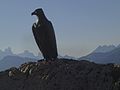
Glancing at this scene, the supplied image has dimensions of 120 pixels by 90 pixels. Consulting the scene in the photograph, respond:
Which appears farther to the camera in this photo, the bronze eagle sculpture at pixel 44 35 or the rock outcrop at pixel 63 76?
the bronze eagle sculpture at pixel 44 35

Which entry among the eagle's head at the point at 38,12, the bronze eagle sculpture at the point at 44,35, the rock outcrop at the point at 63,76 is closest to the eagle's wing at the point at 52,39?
the bronze eagle sculpture at the point at 44,35

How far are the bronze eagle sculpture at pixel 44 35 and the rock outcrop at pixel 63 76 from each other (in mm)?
3340

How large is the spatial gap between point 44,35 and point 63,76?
5.98m

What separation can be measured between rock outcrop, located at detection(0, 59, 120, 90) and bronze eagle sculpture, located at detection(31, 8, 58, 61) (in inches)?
132

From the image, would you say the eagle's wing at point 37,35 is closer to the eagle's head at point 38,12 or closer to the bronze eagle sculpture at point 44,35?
the bronze eagle sculpture at point 44,35

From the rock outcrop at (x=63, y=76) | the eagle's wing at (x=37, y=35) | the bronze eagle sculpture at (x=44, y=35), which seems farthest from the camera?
the eagle's wing at (x=37, y=35)

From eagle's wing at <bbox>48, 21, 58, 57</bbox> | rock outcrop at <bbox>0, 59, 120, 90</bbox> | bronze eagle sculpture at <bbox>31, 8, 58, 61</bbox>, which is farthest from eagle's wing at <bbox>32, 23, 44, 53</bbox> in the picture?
rock outcrop at <bbox>0, 59, 120, 90</bbox>

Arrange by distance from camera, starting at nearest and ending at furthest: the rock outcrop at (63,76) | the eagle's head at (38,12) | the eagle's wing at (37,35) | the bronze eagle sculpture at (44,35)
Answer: the rock outcrop at (63,76), the eagle's head at (38,12), the bronze eagle sculpture at (44,35), the eagle's wing at (37,35)

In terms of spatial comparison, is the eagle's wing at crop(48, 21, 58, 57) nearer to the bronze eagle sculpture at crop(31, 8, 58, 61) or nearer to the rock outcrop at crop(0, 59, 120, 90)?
the bronze eagle sculpture at crop(31, 8, 58, 61)

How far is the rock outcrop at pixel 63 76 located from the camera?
11.3 meters

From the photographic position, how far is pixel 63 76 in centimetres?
1212

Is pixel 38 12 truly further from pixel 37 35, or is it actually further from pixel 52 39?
pixel 52 39

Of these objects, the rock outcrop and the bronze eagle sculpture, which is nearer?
the rock outcrop

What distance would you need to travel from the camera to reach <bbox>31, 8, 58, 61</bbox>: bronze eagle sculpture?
57.3 feet
